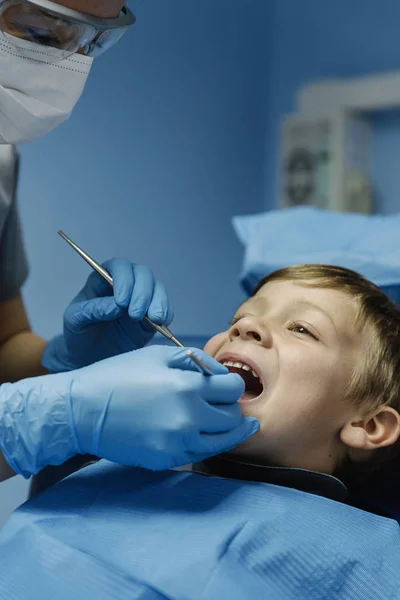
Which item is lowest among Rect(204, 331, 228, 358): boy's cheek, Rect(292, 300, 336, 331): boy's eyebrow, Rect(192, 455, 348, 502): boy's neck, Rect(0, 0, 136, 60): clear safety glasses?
Rect(192, 455, 348, 502): boy's neck

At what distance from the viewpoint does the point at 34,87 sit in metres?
1.23

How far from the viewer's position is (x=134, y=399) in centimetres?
97

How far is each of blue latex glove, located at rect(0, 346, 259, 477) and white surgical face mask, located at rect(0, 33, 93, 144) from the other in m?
0.48

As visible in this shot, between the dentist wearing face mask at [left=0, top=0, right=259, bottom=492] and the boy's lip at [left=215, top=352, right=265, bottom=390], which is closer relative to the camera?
the dentist wearing face mask at [left=0, top=0, right=259, bottom=492]

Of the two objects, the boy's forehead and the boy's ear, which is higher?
the boy's forehead

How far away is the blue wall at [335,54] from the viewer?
2.97 meters

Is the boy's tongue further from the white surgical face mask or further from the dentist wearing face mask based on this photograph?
the white surgical face mask

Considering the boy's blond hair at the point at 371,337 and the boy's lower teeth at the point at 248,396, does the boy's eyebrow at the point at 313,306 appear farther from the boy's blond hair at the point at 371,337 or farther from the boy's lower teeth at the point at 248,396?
the boy's lower teeth at the point at 248,396

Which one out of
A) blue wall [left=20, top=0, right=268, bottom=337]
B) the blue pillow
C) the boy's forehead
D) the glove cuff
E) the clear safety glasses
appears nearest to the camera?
the glove cuff

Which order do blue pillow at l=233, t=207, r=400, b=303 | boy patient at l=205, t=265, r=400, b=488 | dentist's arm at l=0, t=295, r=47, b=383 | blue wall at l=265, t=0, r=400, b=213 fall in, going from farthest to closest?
1. blue wall at l=265, t=0, r=400, b=213
2. blue pillow at l=233, t=207, r=400, b=303
3. dentist's arm at l=0, t=295, r=47, b=383
4. boy patient at l=205, t=265, r=400, b=488

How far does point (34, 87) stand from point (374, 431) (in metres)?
0.81

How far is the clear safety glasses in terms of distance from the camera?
3.51ft

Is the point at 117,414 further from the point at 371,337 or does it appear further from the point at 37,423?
the point at 371,337

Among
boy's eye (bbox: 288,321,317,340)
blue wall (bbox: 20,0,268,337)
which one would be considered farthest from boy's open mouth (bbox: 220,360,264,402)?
blue wall (bbox: 20,0,268,337)
